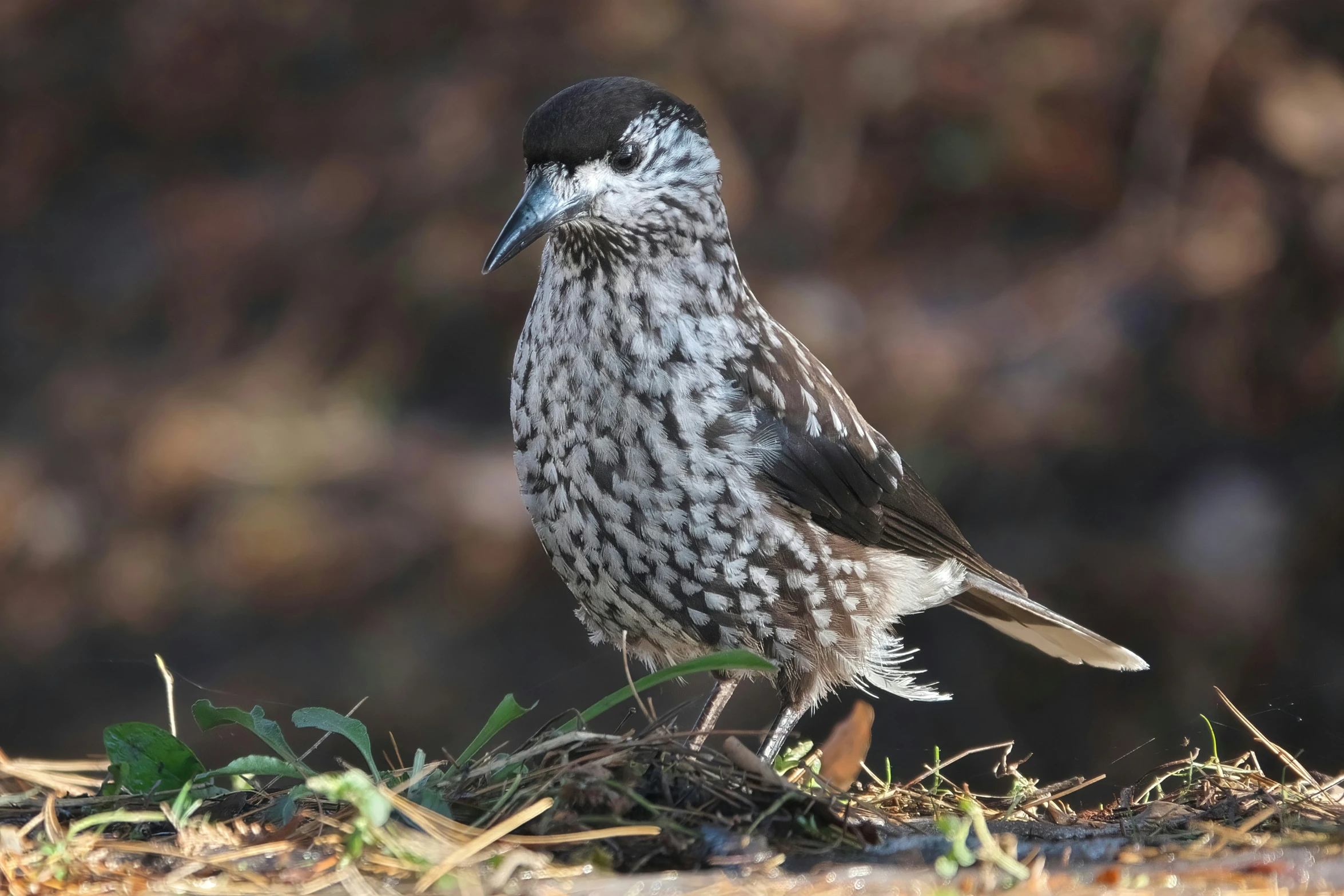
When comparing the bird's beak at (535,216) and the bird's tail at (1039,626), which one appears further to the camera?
the bird's tail at (1039,626)

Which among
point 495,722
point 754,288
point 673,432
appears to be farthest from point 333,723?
point 754,288

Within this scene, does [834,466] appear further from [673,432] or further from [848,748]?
[848,748]

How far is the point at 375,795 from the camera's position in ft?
5.44

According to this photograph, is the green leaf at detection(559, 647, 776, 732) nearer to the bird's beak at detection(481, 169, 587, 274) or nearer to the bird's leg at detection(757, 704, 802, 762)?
the bird's leg at detection(757, 704, 802, 762)

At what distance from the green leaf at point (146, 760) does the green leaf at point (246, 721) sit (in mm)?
55

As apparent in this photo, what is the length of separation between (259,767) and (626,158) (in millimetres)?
1390

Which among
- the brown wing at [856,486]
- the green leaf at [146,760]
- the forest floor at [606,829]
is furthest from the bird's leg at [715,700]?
the green leaf at [146,760]

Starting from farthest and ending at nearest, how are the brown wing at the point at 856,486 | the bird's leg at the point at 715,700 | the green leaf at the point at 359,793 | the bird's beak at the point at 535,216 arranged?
1. the bird's leg at the point at 715,700
2. the brown wing at the point at 856,486
3. the bird's beak at the point at 535,216
4. the green leaf at the point at 359,793

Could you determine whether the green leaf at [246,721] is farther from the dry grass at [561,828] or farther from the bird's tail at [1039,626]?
the bird's tail at [1039,626]

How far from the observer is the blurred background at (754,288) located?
530 centimetres

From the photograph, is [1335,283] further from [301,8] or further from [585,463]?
[301,8]

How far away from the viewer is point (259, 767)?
1982 millimetres

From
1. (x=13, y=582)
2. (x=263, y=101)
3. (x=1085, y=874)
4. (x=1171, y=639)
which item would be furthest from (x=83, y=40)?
(x=1085, y=874)

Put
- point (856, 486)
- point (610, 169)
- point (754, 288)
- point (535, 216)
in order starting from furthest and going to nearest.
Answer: point (754, 288), point (856, 486), point (610, 169), point (535, 216)
